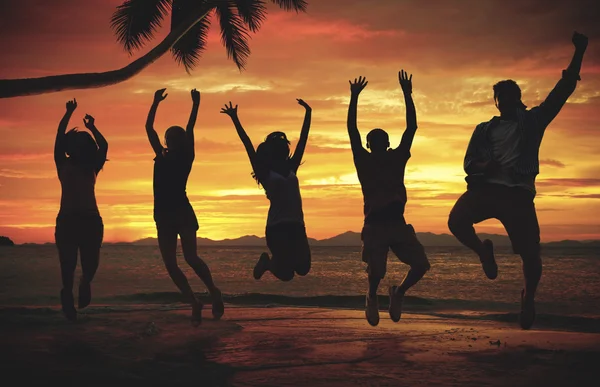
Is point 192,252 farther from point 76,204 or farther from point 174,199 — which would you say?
point 76,204

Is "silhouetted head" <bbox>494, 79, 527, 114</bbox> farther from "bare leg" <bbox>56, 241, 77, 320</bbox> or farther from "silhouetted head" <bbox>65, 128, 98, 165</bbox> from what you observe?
"bare leg" <bbox>56, 241, 77, 320</bbox>

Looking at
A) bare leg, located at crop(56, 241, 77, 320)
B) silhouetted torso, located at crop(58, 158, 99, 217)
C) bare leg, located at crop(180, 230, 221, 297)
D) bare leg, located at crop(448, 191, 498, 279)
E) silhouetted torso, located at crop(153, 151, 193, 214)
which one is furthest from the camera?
bare leg, located at crop(56, 241, 77, 320)

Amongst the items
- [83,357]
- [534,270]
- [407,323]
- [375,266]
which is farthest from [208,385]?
[407,323]

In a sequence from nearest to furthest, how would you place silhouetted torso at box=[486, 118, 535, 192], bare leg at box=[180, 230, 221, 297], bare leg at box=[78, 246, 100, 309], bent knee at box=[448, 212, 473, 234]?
silhouetted torso at box=[486, 118, 535, 192]
bent knee at box=[448, 212, 473, 234]
bare leg at box=[180, 230, 221, 297]
bare leg at box=[78, 246, 100, 309]

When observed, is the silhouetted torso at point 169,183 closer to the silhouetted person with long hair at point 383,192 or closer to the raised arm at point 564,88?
the silhouetted person with long hair at point 383,192

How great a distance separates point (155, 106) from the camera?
872cm

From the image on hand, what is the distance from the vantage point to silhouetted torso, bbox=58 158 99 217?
858 centimetres

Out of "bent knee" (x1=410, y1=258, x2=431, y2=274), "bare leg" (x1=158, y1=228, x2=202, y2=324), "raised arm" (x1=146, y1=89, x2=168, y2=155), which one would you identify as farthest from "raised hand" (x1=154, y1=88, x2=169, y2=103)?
"bent knee" (x1=410, y1=258, x2=431, y2=274)

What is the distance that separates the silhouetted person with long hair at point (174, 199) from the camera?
8.19 m

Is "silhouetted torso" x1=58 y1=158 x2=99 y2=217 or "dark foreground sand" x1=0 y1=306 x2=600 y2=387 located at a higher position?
"silhouetted torso" x1=58 y1=158 x2=99 y2=217

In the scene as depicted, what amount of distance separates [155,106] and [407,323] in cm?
448

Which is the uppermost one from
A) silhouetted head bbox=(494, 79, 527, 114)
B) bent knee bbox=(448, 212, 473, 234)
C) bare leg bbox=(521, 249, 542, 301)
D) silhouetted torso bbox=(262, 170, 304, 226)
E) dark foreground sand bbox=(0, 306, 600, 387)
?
silhouetted head bbox=(494, 79, 527, 114)

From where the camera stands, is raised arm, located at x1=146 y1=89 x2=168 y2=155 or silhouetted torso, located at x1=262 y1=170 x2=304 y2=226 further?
raised arm, located at x1=146 y1=89 x2=168 y2=155

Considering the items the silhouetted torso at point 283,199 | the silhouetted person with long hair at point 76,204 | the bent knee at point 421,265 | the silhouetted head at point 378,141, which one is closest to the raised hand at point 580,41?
the silhouetted head at point 378,141
